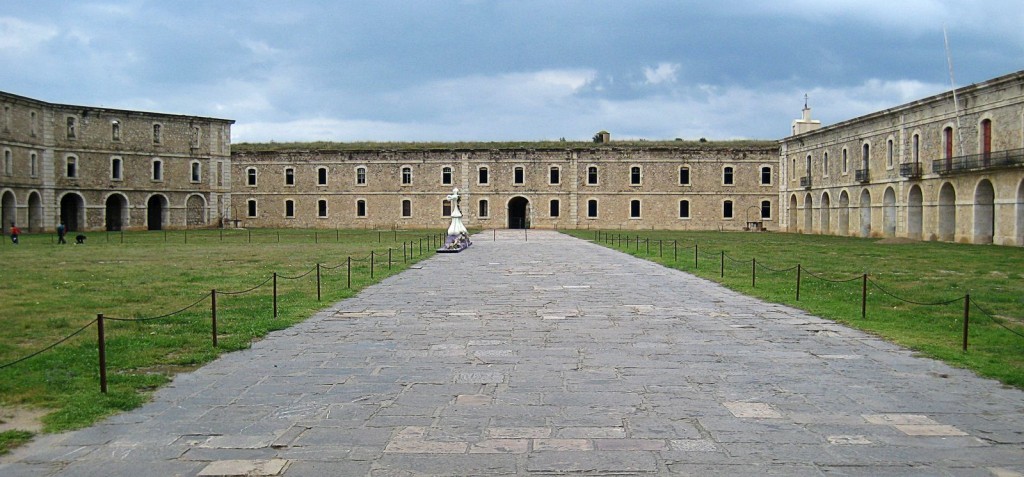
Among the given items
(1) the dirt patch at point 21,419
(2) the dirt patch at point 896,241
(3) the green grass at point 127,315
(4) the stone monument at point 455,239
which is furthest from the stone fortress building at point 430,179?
(1) the dirt patch at point 21,419

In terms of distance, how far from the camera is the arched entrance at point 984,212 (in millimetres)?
31172

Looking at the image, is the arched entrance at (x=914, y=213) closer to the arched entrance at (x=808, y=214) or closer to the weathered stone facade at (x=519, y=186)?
the arched entrance at (x=808, y=214)

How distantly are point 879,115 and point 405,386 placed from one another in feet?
124

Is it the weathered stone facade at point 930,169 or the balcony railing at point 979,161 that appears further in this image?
the weathered stone facade at point 930,169

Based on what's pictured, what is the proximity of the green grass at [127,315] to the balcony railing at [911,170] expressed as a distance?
25.4 meters

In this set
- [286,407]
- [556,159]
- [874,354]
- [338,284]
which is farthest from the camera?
[556,159]

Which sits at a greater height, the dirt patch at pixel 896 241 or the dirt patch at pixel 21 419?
the dirt patch at pixel 896 241

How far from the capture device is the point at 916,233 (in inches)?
1410

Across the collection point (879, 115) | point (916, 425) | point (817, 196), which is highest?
point (879, 115)

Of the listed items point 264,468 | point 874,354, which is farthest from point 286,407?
point 874,354

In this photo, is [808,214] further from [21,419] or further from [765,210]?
[21,419]

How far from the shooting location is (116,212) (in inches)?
1891

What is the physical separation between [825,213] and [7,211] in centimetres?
4644

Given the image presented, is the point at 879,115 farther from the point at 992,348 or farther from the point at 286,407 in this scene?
the point at 286,407
